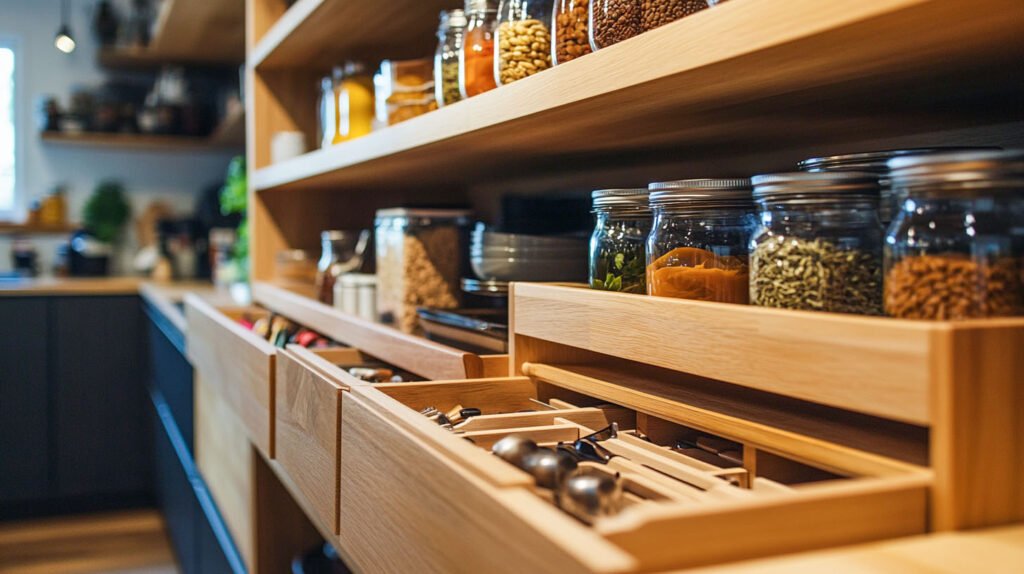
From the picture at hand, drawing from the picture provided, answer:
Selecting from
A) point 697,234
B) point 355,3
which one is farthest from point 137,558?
point 697,234

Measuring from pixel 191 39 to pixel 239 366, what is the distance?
2888 millimetres

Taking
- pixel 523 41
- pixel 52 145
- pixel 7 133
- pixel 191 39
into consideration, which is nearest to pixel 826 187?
pixel 523 41

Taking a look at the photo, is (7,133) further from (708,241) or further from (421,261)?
(708,241)

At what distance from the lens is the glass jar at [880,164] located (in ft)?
2.56

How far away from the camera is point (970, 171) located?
24.7 inches

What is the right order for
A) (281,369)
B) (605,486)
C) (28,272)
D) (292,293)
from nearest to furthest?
1. (605,486)
2. (281,369)
3. (292,293)
4. (28,272)

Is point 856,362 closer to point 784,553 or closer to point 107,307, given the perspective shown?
point 784,553

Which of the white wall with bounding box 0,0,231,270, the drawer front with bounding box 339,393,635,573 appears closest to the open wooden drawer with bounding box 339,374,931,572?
the drawer front with bounding box 339,393,635,573

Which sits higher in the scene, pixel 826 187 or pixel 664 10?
pixel 664 10

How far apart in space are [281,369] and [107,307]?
115 inches

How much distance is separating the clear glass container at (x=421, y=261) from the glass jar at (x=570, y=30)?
703mm

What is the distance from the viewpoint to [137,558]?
134 inches

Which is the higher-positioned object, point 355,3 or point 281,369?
point 355,3

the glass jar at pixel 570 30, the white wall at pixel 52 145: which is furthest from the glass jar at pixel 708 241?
the white wall at pixel 52 145
